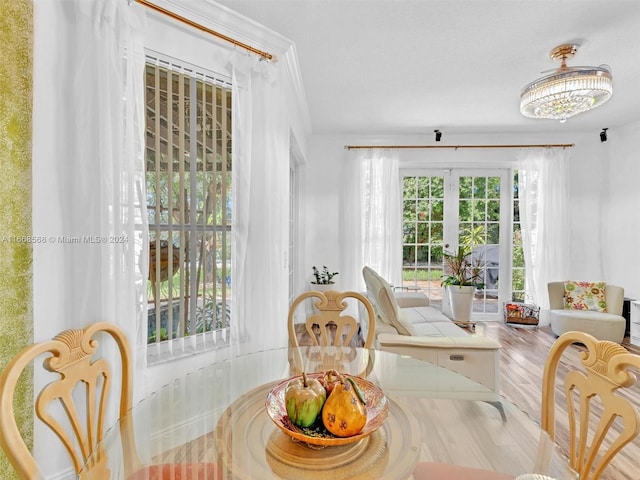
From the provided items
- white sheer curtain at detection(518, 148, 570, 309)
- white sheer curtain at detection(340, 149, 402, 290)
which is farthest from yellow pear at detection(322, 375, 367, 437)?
white sheer curtain at detection(518, 148, 570, 309)

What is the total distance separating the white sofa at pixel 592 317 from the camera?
135 inches

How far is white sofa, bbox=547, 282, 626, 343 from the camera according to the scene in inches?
135

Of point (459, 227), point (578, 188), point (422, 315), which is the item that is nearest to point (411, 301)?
point (422, 315)

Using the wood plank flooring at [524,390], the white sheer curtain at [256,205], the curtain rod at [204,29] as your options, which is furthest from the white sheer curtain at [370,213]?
the curtain rod at [204,29]

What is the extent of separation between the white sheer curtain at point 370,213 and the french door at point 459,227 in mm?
392

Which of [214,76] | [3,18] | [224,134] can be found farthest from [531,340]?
[3,18]

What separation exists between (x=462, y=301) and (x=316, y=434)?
3.88 meters

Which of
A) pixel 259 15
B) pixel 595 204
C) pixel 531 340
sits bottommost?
pixel 531 340

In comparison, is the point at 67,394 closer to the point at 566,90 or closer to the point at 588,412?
the point at 588,412

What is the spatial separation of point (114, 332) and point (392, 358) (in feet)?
4.10

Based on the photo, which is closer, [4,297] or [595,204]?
[4,297]

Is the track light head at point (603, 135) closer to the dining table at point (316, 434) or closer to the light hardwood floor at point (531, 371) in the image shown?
the light hardwood floor at point (531, 371)

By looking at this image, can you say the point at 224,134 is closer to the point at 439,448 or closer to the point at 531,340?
the point at 439,448

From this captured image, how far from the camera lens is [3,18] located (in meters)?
1.20
